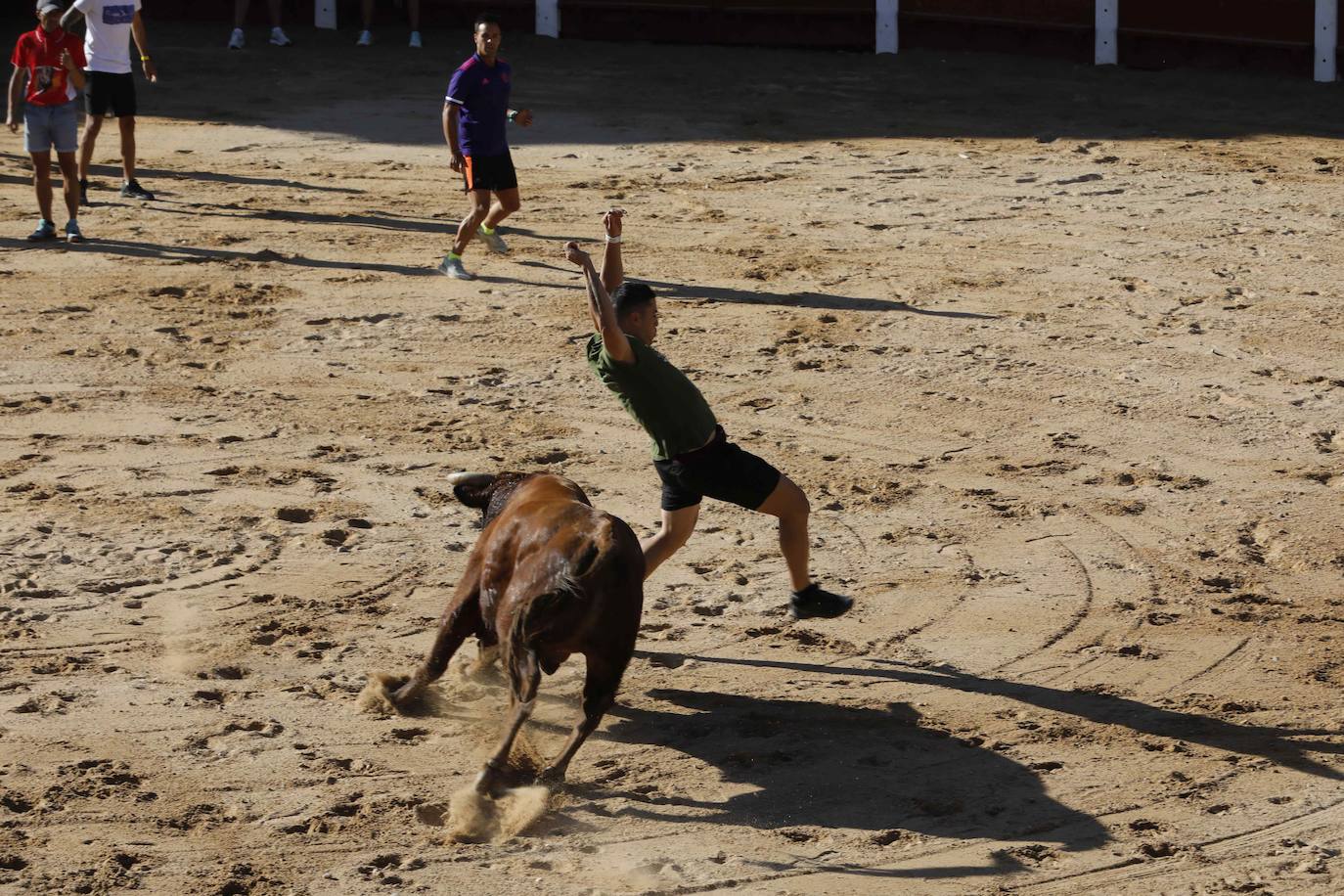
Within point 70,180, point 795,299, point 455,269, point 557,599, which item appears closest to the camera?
point 557,599

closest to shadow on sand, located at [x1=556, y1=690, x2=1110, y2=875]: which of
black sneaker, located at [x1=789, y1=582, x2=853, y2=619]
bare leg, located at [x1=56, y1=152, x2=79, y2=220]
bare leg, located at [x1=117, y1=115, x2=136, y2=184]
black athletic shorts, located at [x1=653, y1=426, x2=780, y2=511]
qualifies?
black sneaker, located at [x1=789, y1=582, x2=853, y2=619]

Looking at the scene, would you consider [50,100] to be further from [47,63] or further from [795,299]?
[795,299]

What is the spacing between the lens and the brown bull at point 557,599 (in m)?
5.20

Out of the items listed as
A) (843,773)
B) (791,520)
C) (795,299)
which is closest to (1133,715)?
(843,773)

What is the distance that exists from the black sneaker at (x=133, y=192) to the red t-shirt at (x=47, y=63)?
1.43 m

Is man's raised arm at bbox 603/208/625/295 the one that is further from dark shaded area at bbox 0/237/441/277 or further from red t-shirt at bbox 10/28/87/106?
red t-shirt at bbox 10/28/87/106

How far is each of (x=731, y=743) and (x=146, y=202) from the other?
28.8 ft

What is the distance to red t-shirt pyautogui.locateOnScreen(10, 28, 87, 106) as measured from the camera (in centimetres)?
1145

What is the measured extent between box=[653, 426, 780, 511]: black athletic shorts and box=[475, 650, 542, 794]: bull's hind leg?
3.35ft

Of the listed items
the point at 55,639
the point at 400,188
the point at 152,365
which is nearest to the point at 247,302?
the point at 152,365

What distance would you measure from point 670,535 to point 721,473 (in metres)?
0.35

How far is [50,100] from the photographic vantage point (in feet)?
37.9

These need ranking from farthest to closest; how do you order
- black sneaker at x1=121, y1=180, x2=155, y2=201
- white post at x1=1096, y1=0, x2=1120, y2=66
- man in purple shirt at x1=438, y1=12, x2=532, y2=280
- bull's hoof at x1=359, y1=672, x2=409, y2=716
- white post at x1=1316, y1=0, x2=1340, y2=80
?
white post at x1=1096, y1=0, x2=1120, y2=66 → white post at x1=1316, y1=0, x2=1340, y2=80 → black sneaker at x1=121, y1=180, x2=155, y2=201 → man in purple shirt at x1=438, y1=12, x2=532, y2=280 → bull's hoof at x1=359, y1=672, x2=409, y2=716

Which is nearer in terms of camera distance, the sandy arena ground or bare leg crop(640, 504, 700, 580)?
the sandy arena ground
